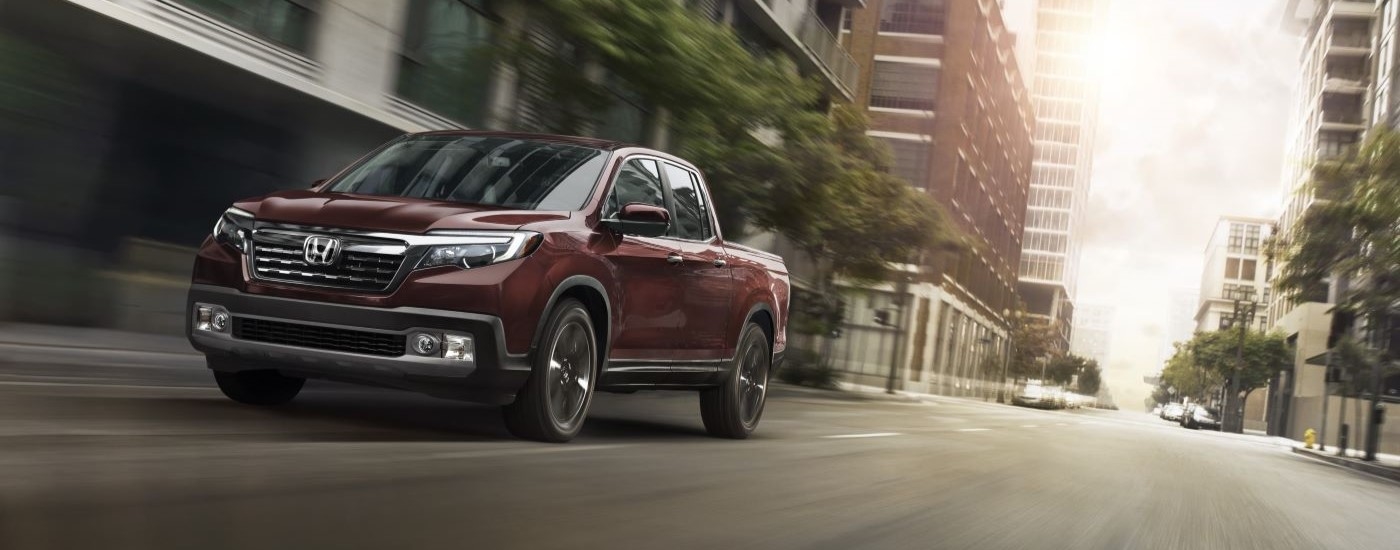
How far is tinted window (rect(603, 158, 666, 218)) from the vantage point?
25.3 ft

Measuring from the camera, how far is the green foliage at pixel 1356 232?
27031mm

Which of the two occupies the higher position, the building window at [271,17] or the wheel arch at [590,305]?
the building window at [271,17]

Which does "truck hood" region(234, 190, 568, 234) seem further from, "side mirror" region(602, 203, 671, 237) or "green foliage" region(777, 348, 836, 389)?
"green foliage" region(777, 348, 836, 389)

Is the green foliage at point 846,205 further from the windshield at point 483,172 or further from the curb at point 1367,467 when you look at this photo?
the windshield at point 483,172

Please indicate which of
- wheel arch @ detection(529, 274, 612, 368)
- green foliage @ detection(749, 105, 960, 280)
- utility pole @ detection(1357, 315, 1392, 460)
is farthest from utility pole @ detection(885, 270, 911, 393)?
wheel arch @ detection(529, 274, 612, 368)

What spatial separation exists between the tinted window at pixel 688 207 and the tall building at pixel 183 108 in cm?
528

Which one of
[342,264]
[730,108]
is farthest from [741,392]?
[730,108]

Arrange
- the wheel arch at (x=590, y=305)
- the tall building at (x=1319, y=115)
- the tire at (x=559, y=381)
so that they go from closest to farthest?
the wheel arch at (x=590, y=305) < the tire at (x=559, y=381) < the tall building at (x=1319, y=115)

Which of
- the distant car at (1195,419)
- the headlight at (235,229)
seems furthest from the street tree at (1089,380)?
the headlight at (235,229)

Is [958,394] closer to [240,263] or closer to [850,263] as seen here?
[850,263]

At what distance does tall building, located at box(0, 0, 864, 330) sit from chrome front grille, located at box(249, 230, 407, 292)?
236 inches

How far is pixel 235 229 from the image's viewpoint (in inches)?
262

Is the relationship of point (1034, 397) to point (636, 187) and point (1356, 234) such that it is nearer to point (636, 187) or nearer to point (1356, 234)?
point (1356, 234)

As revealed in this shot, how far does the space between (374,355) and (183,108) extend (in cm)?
853
